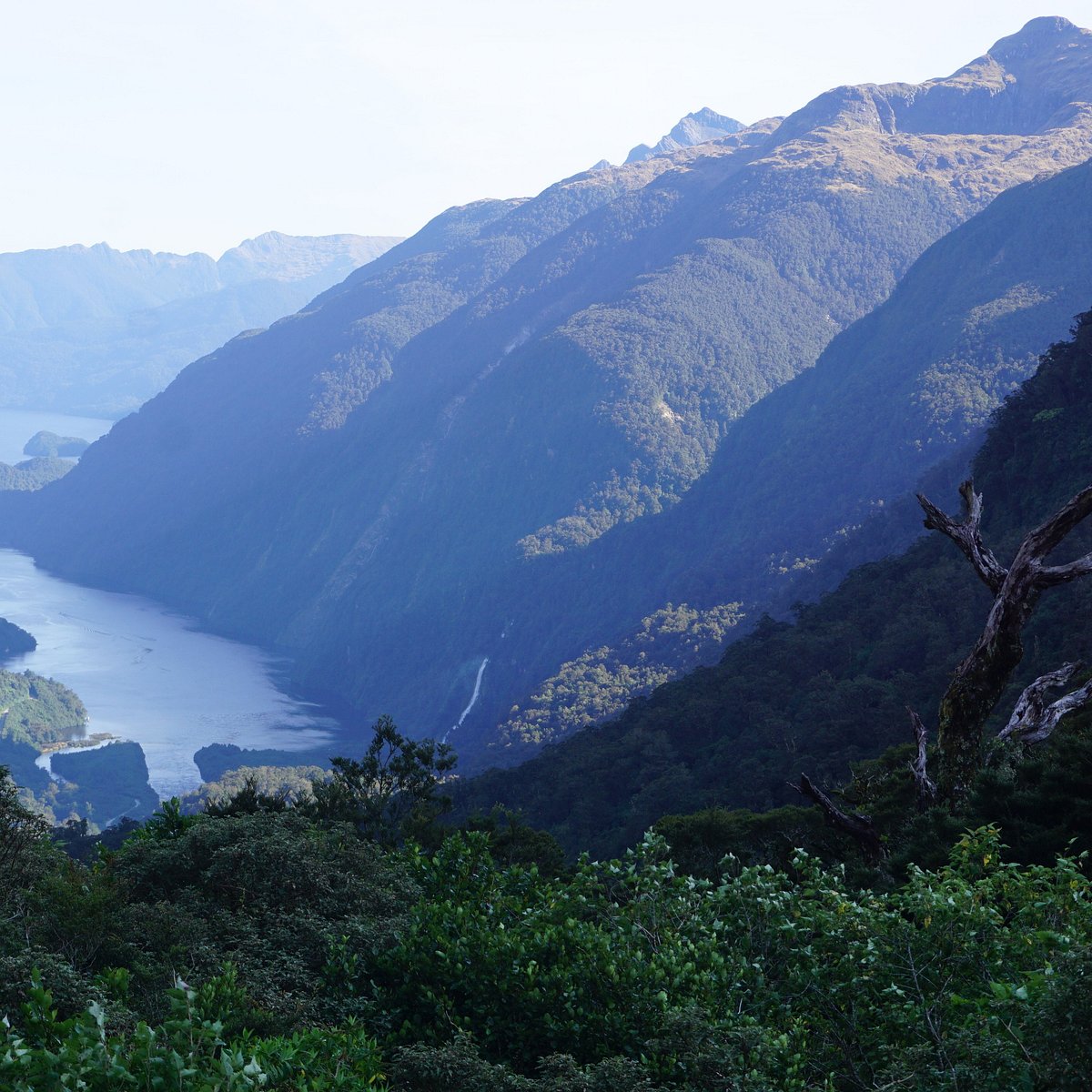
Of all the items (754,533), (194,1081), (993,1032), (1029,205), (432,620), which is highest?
(1029,205)

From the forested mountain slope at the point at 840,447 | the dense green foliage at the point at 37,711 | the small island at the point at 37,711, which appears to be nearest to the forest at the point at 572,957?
the forested mountain slope at the point at 840,447

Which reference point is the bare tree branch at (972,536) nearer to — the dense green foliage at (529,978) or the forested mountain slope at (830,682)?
the dense green foliage at (529,978)

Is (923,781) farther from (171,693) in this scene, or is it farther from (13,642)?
(13,642)

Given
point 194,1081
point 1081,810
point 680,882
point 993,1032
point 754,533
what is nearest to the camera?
point 194,1081

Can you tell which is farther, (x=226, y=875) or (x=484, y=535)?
(x=484, y=535)

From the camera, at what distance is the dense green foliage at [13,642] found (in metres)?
169

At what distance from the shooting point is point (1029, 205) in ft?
458

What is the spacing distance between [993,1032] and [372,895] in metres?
6.65

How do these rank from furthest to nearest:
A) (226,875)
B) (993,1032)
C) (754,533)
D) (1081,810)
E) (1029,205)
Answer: (1029,205) → (754,533) → (1081,810) → (226,875) → (993,1032)

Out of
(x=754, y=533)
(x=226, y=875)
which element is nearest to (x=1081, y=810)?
(x=226, y=875)

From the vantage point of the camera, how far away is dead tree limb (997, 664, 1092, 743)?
1443 centimetres

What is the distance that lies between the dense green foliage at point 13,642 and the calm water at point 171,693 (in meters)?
1.91

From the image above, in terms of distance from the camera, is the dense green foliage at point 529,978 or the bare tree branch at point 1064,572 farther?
the bare tree branch at point 1064,572

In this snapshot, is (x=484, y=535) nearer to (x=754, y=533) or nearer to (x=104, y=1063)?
(x=754, y=533)
